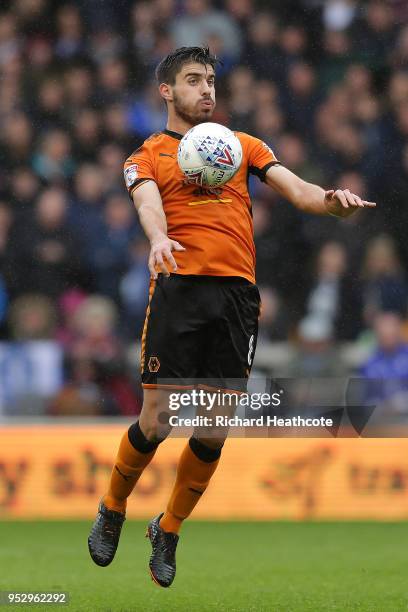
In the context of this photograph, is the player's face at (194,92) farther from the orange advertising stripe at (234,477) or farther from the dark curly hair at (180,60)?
the orange advertising stripe at (234,477)

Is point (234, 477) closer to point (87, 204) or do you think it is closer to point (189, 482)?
point (87, 204)

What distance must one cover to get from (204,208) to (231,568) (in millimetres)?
2305

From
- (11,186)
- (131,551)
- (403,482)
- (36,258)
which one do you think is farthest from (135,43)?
(131,551)

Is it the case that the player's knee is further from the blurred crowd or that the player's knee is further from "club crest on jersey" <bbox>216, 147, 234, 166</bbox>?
the blurred crowd

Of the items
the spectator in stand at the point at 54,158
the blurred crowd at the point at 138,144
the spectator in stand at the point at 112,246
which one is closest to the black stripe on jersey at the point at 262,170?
the blurred crowd at the point at 138,144

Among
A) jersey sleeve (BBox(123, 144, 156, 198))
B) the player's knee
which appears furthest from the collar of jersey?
the player's knee

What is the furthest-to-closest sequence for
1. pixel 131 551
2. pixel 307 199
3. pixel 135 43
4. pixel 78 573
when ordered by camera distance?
1. pixel 135 43
2. pixel 131 551
3. pixel 78 573
4. pixel 307 199

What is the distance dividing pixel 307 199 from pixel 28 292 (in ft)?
17.6

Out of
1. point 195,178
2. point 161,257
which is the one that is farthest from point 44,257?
point 161,257

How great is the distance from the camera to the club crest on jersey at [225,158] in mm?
5289

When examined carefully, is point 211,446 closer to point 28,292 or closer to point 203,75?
point 203,75

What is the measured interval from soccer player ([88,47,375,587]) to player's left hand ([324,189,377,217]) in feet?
0.37

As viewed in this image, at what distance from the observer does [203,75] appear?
223 inches

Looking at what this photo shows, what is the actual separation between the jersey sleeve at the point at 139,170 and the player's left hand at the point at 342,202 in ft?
2.74
